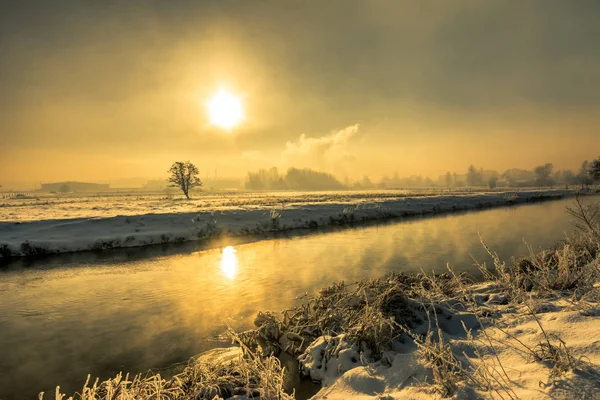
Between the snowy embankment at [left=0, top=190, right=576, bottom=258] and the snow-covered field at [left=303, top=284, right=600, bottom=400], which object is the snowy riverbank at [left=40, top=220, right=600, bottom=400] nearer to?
the snow-covered field at [left=303, top=284, right=600, bottom=400]

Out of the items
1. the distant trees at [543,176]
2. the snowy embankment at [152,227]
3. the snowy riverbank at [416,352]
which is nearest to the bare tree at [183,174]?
the snowy embankment at [152,227]

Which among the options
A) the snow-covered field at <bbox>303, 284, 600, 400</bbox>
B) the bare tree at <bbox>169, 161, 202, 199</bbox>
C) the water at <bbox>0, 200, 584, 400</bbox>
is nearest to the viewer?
the snow-covered field at <bbox>303, 284, 600, 400</bbox>

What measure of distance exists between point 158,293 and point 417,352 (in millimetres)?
9554

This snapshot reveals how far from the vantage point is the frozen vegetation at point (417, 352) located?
11.9ft

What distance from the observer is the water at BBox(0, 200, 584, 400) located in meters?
6.78

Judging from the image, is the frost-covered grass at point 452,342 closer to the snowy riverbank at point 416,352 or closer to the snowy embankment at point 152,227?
the snowy riverbank at point 416,352

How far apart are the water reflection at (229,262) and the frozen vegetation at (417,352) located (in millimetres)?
5965

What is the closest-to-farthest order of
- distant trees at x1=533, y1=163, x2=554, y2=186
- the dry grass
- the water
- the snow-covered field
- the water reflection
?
the snow-covered field
the dry grass
the water
the water reflection
distant trees at x1=533, y1=163, x2=554, y2=186

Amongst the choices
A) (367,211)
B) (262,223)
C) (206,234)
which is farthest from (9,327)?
(367,211)

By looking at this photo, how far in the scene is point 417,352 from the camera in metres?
5.11

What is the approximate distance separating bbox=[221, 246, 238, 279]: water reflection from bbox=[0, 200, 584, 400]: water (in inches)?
2.2

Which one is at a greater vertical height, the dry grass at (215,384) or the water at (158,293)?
the dry grass at (215,384)

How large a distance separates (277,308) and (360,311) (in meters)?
3.42

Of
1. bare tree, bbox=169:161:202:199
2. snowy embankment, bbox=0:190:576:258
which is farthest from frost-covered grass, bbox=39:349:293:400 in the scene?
bare tree, bbox=169:161:202:199
